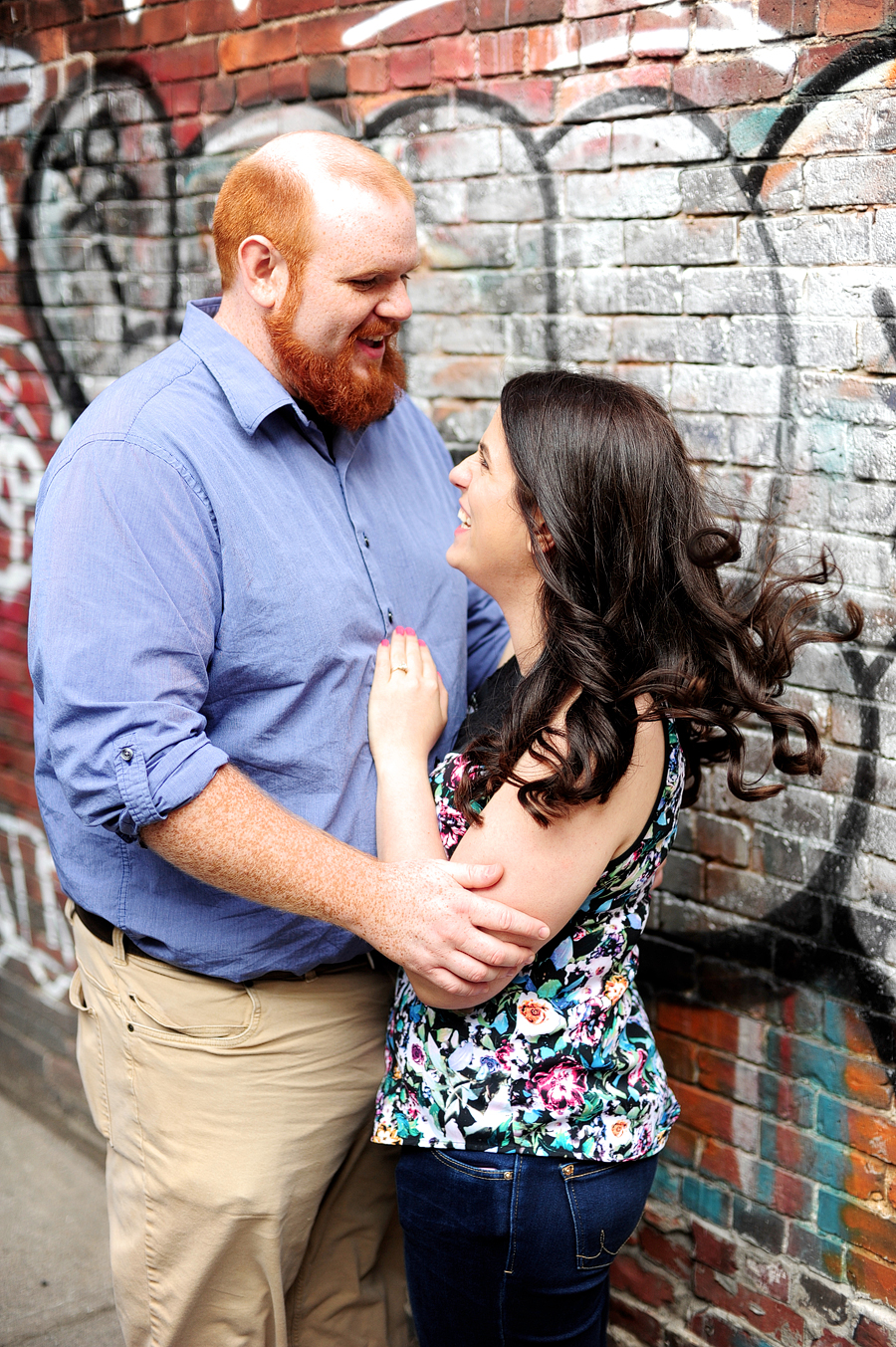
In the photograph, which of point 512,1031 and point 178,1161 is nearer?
point 512,1031

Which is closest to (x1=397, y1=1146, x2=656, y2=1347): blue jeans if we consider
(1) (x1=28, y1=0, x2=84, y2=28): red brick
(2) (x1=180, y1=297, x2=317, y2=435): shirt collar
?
(2) (x1=180, y1=297, x2=317, y2=435): shirt collar

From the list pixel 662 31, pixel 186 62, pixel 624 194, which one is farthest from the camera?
pixel 186 62

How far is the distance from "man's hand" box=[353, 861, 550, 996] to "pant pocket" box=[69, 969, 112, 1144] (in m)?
0.79

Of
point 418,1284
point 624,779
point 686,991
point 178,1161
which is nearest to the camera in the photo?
point 624,779

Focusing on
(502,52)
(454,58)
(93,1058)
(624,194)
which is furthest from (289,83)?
(93,1058)

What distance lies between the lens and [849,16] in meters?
1.92

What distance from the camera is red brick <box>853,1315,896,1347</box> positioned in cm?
215

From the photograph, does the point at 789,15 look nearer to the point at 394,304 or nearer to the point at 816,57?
the point at 816,57

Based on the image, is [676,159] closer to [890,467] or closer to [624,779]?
[890,467]

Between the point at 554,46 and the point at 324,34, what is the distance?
704 mm

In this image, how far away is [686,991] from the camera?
246cm

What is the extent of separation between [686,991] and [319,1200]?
86 centimetres

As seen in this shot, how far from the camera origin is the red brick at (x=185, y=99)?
10.1 feet

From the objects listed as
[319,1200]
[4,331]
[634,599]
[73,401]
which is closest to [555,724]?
[634,599]
